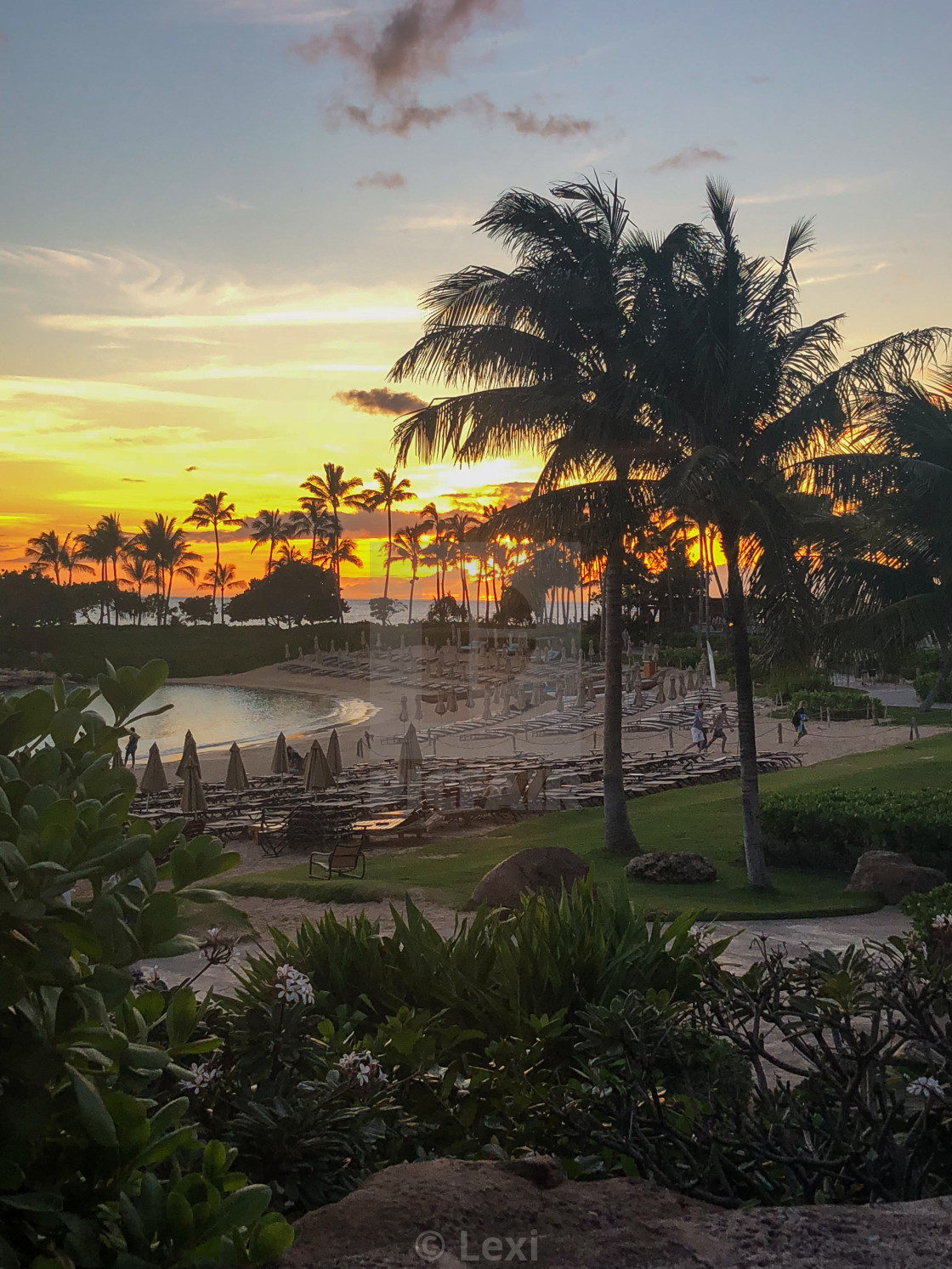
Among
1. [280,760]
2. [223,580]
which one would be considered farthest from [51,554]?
[280,760]

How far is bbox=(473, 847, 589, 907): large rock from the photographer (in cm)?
919

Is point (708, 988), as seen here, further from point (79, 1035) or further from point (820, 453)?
point (820, 453)

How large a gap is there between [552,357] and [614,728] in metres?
5.61

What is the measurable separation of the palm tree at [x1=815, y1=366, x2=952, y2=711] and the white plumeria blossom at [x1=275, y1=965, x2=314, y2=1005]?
16.3m

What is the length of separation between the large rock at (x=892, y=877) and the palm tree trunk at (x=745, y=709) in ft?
4.24

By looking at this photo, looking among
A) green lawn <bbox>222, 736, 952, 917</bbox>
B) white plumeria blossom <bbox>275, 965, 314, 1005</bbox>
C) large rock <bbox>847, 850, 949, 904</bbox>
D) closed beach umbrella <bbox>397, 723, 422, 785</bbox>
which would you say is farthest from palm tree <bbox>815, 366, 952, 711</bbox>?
white plumeria blossom <bbox>275, 965, 314, 1005</bbox>

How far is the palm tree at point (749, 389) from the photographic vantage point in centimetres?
1295

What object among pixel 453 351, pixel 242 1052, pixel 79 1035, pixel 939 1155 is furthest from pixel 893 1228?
pixel 453 351

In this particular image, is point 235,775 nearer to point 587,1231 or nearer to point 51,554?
point 587,1231

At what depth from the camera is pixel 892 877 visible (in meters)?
11.6

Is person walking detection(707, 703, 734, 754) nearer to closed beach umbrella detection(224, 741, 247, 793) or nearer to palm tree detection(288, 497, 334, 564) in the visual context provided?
closed beach umbrella detection(224, 741, 247, 793)

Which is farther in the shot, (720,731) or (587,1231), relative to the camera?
(720,731)

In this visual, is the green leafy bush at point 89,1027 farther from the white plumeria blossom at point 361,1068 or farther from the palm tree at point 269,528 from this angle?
the palm tree at point 269,528

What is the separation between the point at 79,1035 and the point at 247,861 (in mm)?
15674
